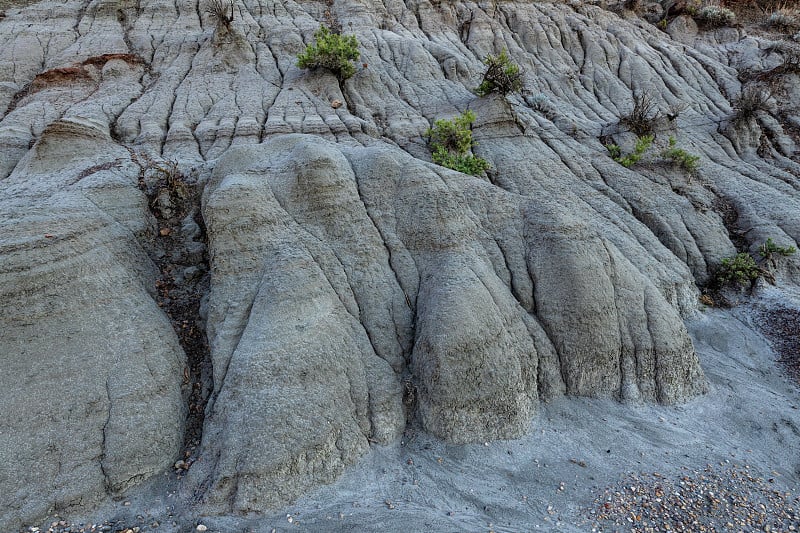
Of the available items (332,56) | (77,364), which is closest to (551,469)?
(77,364)

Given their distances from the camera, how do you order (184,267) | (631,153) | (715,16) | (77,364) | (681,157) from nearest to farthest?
(77,364) < (184,267) < (681,157) < (631,153) < (715,16)

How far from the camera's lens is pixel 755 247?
1124 centimetres

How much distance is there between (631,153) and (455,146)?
262 inches

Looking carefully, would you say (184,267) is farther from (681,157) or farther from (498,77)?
(681,157)

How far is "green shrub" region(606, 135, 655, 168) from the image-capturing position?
12.8 meters

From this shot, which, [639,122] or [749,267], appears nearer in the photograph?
[749,267]

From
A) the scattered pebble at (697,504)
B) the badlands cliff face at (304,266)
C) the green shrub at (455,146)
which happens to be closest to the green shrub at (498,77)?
the badlands cliff face at (304,266)

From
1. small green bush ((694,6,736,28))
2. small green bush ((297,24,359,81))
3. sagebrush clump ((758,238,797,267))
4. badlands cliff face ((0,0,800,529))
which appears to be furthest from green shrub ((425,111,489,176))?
small green bush ((694,6,736,28))

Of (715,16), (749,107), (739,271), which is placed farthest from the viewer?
(715,16)

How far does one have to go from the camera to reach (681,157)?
1281 cm

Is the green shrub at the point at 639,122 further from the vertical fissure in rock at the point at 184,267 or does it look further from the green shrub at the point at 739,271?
the vertical fissure in rock at the point at 184,267

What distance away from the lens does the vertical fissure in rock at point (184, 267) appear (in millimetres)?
6395

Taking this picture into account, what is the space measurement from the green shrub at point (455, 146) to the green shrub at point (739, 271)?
283 inches

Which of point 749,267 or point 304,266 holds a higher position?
point 304,266
